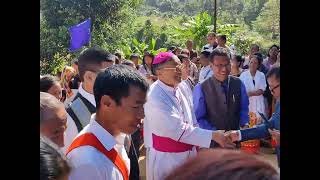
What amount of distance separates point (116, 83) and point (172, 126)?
4.37ft

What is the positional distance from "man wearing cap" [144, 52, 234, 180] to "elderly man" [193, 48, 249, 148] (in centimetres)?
66

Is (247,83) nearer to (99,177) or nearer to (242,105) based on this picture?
(242,105)

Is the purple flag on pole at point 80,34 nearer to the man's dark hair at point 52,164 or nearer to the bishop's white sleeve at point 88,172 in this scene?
the bishop's white sleeve at point 88,172

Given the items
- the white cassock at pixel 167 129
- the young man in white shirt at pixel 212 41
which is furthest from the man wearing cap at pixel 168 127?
the young man in white shirt at pixel 212 41

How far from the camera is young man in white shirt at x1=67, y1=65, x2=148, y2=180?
1887 millimetres

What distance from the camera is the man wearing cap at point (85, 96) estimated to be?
2.83 meters

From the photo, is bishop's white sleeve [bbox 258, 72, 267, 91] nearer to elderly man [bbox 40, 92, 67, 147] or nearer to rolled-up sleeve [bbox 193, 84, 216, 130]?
rolled-up sleeve [bbox 193, 84, 216, 130]

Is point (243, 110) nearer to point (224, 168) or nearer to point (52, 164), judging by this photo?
point (52, 164)

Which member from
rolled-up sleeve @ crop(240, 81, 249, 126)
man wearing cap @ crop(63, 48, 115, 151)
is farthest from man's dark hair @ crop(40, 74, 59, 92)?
rolled-up sleeve @ crop(240, 81, 249, 126)

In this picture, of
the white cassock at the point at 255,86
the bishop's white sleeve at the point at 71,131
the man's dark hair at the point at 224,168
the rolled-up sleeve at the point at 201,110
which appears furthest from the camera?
the white cassock at the point at 255,86
